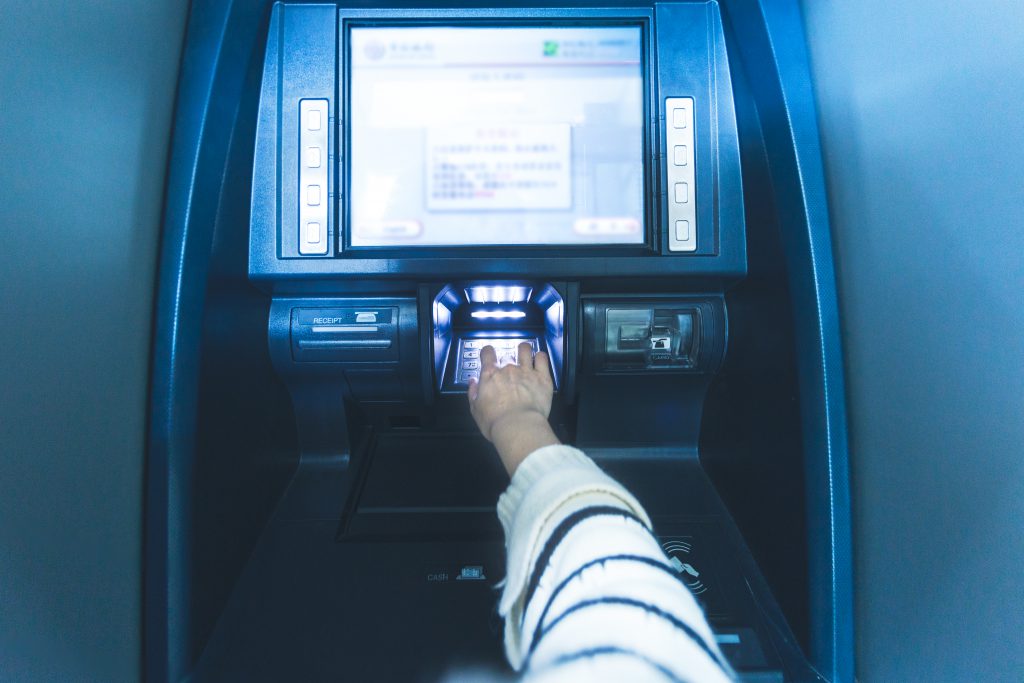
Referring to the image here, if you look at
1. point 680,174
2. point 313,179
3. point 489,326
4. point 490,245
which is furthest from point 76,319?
point 680,174

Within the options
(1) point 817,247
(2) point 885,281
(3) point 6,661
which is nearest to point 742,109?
(1) point 817,247

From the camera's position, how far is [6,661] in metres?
0.70

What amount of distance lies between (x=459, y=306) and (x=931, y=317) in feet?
2.82

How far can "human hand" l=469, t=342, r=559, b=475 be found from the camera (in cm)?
104

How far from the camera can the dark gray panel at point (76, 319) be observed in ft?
2.32

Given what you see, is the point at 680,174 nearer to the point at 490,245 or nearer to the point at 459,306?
the point at 490,245

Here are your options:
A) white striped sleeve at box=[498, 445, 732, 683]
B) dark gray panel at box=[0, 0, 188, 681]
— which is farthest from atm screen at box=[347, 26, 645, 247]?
white striped sleeve at box=[498, 445, 732, 683]

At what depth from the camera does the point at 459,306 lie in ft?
4.57

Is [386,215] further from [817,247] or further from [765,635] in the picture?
[765,635]

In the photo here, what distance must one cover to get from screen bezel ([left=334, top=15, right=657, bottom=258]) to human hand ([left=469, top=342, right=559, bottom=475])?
22cm

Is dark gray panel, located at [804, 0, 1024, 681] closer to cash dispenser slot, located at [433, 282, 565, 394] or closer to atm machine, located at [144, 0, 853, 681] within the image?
atm machine, located at [144, 0, 853, 681]

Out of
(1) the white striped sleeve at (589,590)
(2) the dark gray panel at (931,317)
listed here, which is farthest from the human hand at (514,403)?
(2) the dark gray panel at (931,317)

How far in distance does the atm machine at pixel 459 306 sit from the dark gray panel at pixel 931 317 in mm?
52

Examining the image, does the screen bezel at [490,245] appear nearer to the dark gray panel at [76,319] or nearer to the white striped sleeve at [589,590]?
the dark gray panel at [76,319]
